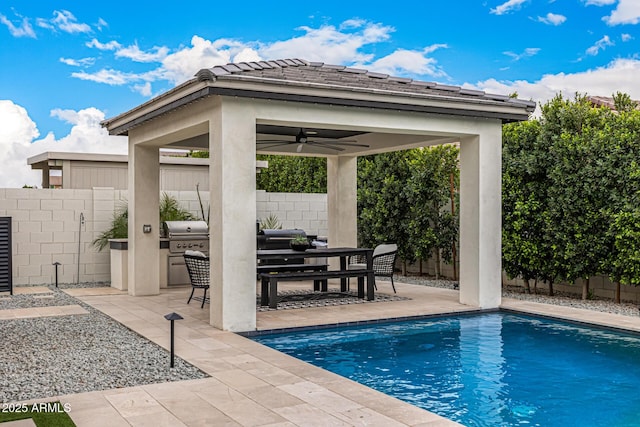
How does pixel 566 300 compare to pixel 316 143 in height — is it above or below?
below

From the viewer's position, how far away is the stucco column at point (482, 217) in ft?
32.7

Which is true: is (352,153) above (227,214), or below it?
above

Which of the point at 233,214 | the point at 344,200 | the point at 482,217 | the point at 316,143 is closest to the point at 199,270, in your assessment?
the point at 233,214

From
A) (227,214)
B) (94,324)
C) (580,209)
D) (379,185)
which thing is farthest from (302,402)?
(379,185)

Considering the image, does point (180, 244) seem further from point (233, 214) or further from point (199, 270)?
point (233, 214)

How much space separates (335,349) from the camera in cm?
729

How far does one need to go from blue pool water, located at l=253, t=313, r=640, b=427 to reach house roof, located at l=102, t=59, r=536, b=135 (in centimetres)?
305

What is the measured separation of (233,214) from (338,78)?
8.85 feet

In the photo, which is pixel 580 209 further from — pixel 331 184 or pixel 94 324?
pixel 94 324

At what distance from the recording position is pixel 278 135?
11.9 metres

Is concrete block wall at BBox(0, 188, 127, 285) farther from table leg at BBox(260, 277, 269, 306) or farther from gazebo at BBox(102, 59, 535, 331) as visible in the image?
table leg at BBox(260, 277, 269, 306)

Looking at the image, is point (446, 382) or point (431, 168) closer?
point (446, 382)

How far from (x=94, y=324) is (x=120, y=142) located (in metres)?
14.3

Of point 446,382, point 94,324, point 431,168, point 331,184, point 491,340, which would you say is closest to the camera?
point 446,382
